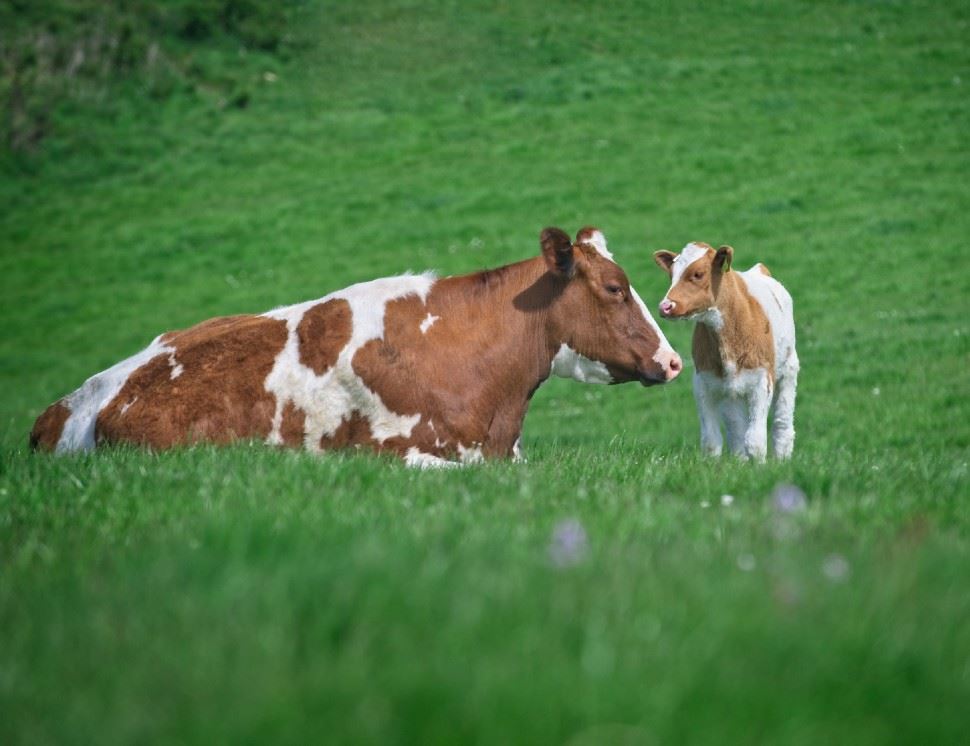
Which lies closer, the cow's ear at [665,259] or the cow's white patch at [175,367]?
the cow's white patch at [175,367]

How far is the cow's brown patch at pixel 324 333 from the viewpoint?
26.3ft

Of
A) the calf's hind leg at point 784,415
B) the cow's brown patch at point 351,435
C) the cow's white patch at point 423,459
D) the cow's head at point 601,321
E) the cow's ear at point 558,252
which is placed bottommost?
the calf's hind leg at point 784,415

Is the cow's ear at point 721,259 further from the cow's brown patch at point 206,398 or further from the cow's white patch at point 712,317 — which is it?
the cow's brown patch at point 206,398

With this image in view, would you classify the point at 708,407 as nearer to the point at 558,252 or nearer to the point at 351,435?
the point at 558,252

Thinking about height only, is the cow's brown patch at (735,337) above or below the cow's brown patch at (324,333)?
below

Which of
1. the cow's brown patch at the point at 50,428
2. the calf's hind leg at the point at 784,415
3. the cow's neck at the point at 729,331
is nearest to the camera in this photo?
the cow's brown patch at the point at 50,428

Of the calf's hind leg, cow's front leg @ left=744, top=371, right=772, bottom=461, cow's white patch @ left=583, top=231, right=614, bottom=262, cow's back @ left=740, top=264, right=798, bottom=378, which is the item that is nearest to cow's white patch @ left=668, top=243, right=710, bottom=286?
cow's back @ left=740, top=264, right=798, bottom=378

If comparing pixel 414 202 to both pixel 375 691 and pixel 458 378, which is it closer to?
pixel 458 378

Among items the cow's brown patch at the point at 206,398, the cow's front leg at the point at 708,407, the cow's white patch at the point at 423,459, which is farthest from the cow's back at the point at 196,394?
the cow's front leg at the point at 708,407

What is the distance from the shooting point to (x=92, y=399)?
8531 millimetres

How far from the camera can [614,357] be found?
8.29 meters

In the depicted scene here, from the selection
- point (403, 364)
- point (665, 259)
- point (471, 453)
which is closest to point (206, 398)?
point (403, 364)

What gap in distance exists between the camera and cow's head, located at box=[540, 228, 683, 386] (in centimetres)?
823

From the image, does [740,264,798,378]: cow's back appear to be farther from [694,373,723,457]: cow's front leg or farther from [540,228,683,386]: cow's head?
[540,228,683,386]: cow's head
